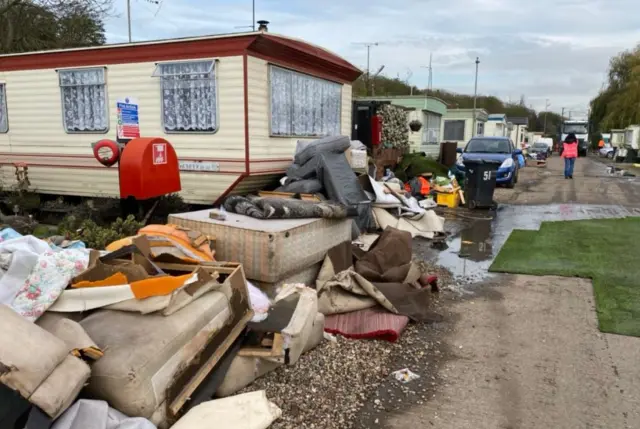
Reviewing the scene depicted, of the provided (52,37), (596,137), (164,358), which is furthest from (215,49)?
(596,137)

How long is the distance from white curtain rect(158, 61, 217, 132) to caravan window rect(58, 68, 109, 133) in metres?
1.18

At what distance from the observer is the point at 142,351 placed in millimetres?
2826

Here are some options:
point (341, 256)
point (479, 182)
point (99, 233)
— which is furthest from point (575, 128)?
point (99, 233)

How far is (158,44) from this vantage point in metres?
7.75

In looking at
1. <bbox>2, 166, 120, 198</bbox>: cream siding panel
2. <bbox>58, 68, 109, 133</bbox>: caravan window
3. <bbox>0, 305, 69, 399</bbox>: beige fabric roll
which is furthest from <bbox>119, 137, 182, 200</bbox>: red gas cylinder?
<bbox>0, 305, 69, 399</bbox>: beige fabric roll

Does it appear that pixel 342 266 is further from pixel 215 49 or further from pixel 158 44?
pixel 158 44

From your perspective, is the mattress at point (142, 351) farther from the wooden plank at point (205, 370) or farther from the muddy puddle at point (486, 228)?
the muddy puddle at point (486, 228)

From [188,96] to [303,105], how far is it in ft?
6.69

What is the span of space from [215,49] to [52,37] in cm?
1139

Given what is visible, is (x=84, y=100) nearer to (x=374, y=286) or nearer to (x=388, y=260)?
(x=388, y=260)

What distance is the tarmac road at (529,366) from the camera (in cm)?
Answer: 331

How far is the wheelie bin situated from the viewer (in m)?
11.6

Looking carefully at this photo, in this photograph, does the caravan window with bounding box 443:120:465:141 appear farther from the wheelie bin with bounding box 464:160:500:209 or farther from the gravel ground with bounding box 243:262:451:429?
the gravel ground with bounding box 243:262:451:429

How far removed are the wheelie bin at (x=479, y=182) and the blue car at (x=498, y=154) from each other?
3.75 m
